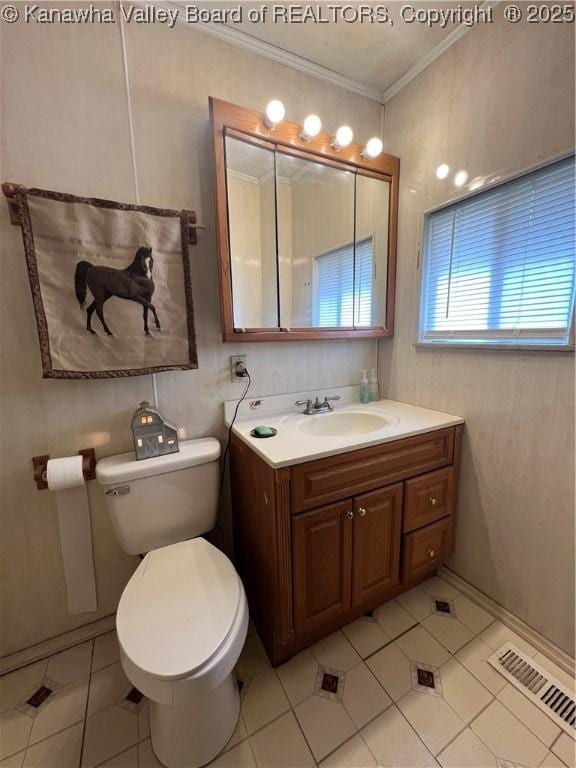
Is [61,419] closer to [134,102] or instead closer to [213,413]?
[213,413]

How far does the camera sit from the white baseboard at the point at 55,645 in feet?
3.89

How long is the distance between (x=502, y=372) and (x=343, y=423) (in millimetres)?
692

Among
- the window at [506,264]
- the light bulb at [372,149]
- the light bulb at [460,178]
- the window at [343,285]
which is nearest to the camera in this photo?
the window at [506,264]

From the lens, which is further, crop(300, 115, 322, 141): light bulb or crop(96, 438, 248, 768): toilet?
crop(300, 115, 322, 141): light bulb

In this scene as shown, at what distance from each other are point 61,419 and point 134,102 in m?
1.18

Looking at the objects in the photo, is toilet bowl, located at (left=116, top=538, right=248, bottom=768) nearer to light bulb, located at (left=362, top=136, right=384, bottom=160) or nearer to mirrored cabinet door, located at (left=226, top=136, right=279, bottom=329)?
mirrored cabinet door, located at (left=226, top=136, right=279, bottom=329)

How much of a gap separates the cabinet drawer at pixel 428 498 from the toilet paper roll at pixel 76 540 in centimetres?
127

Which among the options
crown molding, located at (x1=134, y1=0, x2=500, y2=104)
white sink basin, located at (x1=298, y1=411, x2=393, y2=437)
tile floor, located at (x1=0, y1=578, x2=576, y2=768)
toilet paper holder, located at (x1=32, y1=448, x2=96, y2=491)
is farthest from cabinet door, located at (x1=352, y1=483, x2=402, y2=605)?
crown molding, located at (x1=134, y1=0, x2=500, y2=104)

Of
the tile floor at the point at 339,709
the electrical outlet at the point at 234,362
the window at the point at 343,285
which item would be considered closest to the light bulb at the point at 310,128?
the window at the point at 343,285

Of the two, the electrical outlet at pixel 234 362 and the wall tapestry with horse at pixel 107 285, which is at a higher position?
the wall tapestry with horse at pixel 107 285

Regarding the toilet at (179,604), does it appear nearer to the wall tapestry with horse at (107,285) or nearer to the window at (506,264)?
the wall tapestry with horse at (107,285)

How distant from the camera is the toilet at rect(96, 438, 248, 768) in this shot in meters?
0.78

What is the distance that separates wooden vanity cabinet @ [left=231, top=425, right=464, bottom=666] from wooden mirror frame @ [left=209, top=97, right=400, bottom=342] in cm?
51

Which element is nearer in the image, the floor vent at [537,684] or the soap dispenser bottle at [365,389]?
the floor vent at [537,684]
